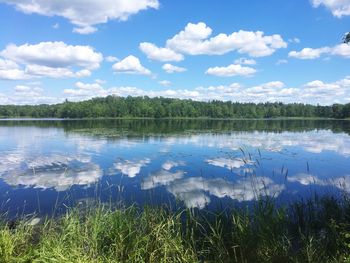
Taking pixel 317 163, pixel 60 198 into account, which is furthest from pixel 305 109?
pixel 60 198

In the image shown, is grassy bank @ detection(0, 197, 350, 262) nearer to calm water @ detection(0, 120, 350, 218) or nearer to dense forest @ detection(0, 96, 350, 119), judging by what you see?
calm water @ detection(0, 120, 350, 218)

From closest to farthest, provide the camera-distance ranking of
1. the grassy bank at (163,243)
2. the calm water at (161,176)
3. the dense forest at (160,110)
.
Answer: the grassy bank at (163,243) < the calm water at (161,176) < the dense forest at (160,110)

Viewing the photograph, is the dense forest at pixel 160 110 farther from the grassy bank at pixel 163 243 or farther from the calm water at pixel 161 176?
the grassy bank at pixel 163 243

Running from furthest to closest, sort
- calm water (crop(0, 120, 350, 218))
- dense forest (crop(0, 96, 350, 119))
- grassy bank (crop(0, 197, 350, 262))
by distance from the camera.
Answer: dense forest (crop(0, 96, 350, 119)) < calm water (crop(0, 120, 350, 218)) < grassy bank (crop(0, 197, 350, 262))

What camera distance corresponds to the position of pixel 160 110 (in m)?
153

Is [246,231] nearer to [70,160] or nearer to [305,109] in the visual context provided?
[70,160]

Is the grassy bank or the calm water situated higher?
the grassy bank


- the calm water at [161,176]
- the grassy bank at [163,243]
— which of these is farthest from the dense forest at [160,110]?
the grassy bank at [163,243]

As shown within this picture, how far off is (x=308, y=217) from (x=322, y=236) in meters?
1.70

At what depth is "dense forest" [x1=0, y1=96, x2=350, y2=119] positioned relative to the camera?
484ft

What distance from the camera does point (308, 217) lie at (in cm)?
907

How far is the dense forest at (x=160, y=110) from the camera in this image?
5802 inches

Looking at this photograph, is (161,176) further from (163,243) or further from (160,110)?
(160,110)

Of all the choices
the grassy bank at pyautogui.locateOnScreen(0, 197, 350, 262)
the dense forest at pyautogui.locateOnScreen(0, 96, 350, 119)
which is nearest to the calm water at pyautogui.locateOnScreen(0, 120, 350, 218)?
the grassy bank at pyautogui.locateOnScreen(0, 197, 350, 262)
